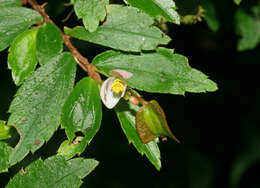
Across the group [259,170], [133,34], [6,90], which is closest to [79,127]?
[133,34]

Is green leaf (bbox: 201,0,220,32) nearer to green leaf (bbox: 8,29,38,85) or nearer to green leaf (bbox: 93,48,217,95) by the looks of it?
green leaf (bbox: 93,48,217,95)

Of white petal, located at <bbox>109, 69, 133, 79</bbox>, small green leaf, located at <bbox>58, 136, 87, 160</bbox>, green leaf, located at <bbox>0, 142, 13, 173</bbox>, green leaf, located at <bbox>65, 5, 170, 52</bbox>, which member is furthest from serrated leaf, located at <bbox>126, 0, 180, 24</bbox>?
green leaf, located at <bbox>0, 142, 13, 173</bbox>

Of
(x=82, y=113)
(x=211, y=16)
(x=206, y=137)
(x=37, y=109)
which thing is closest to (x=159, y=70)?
(x=82, y=113)

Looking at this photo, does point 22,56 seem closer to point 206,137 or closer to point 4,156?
point 4,156

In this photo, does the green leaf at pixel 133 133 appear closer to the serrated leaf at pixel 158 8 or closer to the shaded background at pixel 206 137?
the serrated leaf at pixel 158 8

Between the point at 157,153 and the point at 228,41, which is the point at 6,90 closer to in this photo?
the point at 157,153

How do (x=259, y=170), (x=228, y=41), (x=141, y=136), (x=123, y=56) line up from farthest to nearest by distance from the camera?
(x=259, y=170)
(x=228, y=41)
(x=123, y=56)
(x=141, y=136)

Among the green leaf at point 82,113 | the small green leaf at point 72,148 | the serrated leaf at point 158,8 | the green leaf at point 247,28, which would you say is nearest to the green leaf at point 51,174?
the small green leaf at point 72,148
